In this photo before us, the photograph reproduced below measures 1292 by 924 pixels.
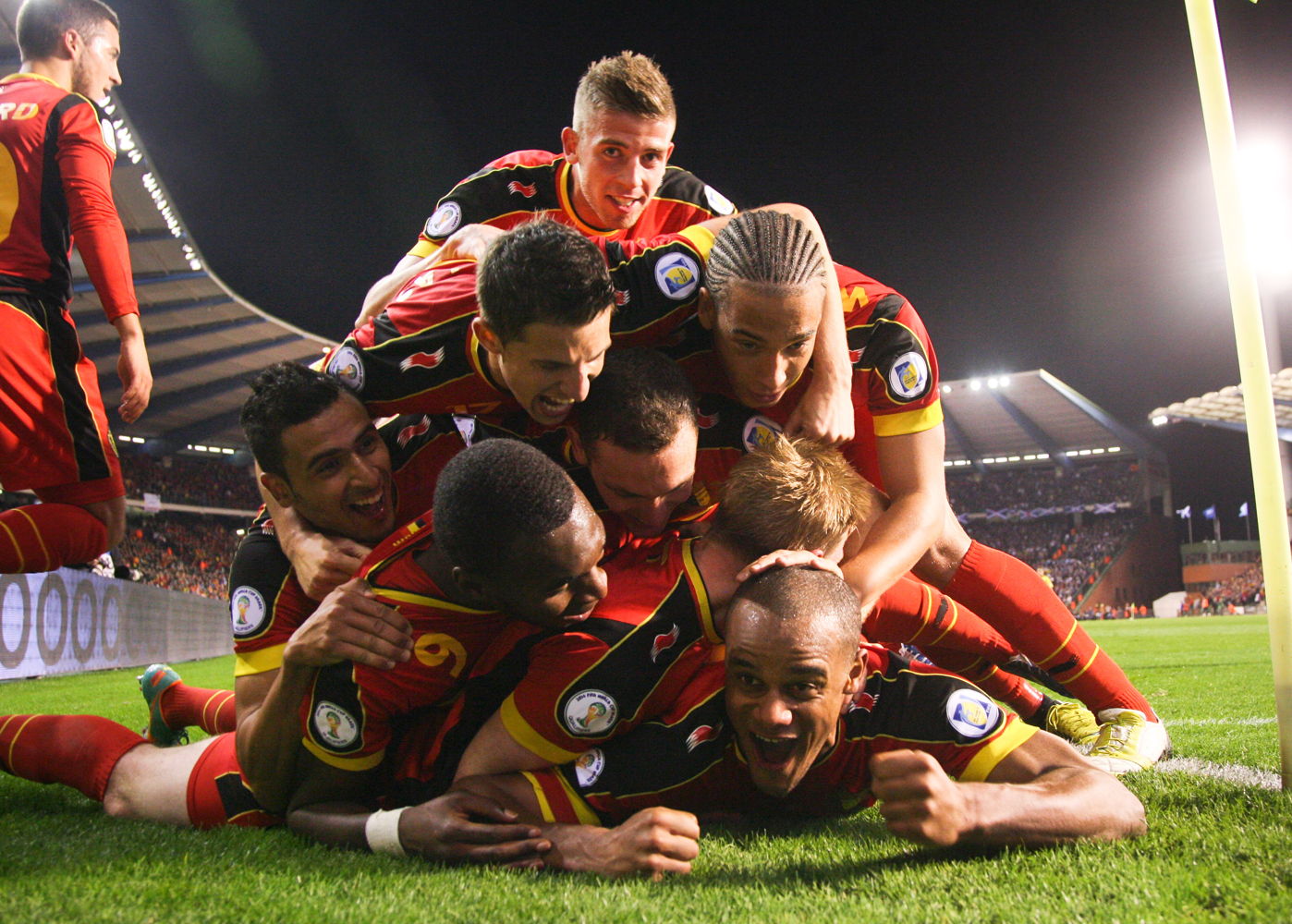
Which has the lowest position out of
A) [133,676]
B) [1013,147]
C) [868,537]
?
[133,676]

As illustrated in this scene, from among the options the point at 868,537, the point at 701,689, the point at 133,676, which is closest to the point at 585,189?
the point at 868,537

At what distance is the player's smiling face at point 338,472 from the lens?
3230 millimetres

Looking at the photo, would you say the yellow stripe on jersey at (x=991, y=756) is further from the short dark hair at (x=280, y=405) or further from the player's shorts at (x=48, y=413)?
the player's shorts at (x=48, y=413)

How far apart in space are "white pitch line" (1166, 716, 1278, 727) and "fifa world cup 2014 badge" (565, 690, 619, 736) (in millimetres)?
3966

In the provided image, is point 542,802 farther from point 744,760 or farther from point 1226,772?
point 1226,772

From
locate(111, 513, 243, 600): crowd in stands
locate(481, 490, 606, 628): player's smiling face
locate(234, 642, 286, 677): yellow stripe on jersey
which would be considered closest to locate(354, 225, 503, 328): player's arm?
locate(234, 642, 286, 677): yellow stripe on jersey

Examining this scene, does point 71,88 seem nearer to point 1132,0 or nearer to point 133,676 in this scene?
point 133,676

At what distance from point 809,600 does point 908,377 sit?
52.2 inches

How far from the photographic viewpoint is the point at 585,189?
4.29m

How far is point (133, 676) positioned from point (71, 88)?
32.0ft

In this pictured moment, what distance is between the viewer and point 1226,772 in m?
3.57

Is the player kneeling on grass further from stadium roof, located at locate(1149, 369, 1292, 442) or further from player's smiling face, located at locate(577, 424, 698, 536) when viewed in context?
stadium roof, located at locate(1149, 369, 1292, 442)

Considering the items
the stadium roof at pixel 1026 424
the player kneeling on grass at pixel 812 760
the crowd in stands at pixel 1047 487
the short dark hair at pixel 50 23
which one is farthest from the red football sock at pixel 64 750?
the crowd in stands at pixel 1047 487

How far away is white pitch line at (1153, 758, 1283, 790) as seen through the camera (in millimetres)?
3244
